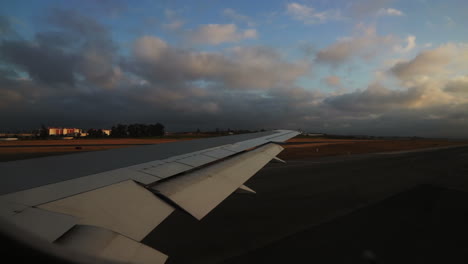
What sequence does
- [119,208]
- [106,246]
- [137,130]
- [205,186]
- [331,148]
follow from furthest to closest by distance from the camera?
[137,130], [331,148], [205,186], [119,208], [106,246]

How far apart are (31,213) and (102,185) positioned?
28.0 inches

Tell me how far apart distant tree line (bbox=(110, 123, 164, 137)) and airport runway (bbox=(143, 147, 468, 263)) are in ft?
271

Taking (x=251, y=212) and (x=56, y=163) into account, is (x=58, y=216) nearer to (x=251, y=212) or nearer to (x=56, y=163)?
(x=56, y=163)

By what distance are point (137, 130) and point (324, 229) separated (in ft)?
289

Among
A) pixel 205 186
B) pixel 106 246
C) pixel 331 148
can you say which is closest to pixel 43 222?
pixel 106 246

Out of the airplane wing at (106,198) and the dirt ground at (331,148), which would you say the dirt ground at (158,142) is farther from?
the airplane wing at (106,198)

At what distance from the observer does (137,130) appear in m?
84.8

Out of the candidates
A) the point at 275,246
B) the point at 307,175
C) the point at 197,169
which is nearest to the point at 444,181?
the point at 307,175

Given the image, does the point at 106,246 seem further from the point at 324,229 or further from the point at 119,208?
the point at 324,229

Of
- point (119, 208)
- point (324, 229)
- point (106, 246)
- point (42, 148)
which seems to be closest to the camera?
point (106, 246)

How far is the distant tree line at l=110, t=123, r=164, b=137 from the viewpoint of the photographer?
84562 mm

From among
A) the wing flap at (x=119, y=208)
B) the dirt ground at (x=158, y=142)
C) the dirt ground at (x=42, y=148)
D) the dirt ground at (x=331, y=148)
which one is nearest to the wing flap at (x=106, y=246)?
the wing flap at (x=119, y=208)

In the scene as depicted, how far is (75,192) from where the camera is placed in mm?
1941

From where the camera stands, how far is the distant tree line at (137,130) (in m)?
84.6
